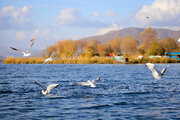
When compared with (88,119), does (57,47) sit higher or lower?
higher

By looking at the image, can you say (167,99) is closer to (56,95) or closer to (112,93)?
(112,93)

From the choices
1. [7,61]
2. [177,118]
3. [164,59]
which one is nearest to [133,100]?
[177,118]

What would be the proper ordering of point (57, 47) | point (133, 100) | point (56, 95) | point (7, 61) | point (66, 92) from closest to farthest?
point (133, 100), point (56, 95), point (66, 92), point (7, 61), point (57, 47)

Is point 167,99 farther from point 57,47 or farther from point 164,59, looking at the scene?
point 57,47

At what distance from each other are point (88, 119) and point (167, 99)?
5.85 m

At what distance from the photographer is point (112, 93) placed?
57.3 feet

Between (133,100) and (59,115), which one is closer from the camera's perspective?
(59,115)

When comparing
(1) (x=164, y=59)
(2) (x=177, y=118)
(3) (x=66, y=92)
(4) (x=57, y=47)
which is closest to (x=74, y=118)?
(2) (x=177, y=118)

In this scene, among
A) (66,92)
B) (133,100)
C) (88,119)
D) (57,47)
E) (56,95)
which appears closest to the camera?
(88,119)

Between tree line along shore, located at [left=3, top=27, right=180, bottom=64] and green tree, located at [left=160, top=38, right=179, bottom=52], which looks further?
green tree, located at [left=160, top=38, right=179, bottom=52]

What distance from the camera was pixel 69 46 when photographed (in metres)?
115

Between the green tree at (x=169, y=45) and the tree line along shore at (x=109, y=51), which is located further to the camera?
the green tree at (x=169, y=45)

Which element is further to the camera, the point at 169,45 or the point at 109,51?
the point at 109,51

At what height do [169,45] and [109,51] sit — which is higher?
[169,45]
